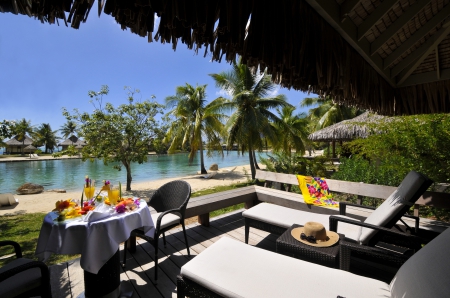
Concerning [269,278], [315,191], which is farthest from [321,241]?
[315,191]

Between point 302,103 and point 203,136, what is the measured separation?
15.2 m

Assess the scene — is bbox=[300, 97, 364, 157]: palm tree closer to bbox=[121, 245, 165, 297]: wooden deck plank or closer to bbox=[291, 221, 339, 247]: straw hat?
bbox=[291, 221, 339, 247]: straw hat

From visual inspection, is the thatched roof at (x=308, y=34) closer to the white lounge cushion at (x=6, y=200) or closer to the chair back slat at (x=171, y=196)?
the chair back slat at (x=171, y=196)

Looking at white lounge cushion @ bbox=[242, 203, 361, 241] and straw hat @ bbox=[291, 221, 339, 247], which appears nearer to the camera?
straw hat @ bbox=[291, 221, 339, 247]

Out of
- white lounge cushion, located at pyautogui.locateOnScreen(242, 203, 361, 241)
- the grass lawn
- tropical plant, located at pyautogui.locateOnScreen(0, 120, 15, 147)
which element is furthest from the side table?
tropical plant, located at pyautogui.locateOnScreen(0, 120, 15, 147)

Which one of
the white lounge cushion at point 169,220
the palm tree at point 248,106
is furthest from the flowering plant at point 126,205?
the palm tree at point 248,106

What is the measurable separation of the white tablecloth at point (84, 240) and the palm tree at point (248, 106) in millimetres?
10483

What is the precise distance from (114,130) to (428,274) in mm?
11884

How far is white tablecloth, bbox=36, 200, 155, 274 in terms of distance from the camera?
1757 millimetres

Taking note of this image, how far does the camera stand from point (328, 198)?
3738 mm

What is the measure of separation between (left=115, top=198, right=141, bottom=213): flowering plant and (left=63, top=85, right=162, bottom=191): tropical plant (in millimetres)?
9424

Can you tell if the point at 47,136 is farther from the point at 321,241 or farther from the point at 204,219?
the point at 321,241

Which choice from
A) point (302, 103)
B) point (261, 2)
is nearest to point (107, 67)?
point (261, 2)

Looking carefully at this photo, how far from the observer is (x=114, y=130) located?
35.6 ft
